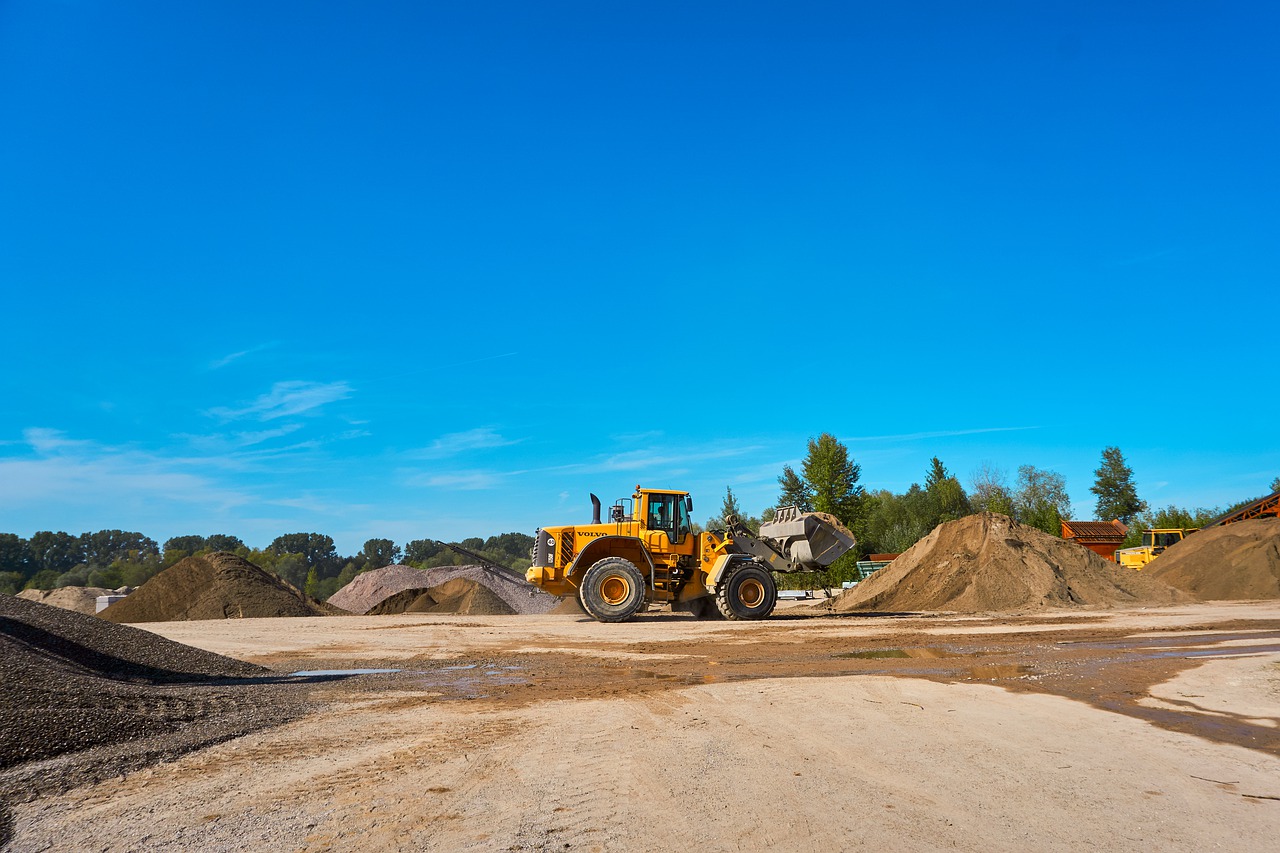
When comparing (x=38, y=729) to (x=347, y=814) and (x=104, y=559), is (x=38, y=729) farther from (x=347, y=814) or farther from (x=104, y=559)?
(x=104, y=559)

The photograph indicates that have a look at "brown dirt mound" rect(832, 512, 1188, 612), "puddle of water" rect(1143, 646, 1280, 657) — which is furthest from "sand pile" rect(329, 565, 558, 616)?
"puddle of water" rect(1143, 646, 1280, 657)

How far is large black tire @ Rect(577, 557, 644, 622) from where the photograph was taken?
19.8 metres

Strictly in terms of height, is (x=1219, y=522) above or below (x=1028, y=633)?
above

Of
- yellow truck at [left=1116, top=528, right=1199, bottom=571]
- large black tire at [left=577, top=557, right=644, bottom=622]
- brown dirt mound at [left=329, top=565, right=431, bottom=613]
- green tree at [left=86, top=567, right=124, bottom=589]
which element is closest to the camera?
large black tire at [left=577, top=557, right=644, bottom=622]

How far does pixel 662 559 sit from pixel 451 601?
14.4 metres

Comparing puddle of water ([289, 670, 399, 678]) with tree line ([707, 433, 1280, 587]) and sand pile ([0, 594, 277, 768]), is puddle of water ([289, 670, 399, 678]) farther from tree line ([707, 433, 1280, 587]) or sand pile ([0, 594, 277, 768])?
tree line ([707, 433, 1280, 587])

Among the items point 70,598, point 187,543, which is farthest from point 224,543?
point 70,598

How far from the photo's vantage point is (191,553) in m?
66.0

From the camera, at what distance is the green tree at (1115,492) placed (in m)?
74.5

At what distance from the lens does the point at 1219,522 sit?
35.5m

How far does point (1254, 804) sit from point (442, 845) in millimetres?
4315

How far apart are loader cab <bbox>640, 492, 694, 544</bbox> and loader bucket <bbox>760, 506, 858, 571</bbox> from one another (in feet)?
9.67

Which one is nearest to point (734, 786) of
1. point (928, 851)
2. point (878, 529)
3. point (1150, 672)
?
point (928, 851)

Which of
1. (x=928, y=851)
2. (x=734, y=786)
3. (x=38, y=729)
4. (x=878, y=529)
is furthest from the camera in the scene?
(x=878, y=529)
